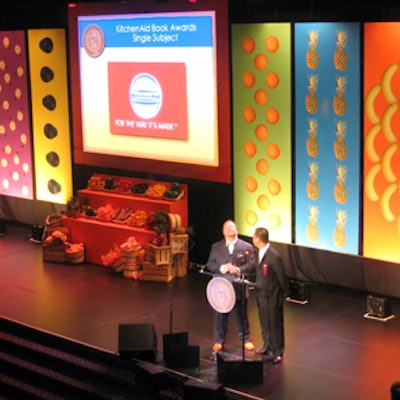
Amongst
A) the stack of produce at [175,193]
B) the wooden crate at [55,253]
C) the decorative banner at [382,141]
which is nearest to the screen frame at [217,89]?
the stack of produce at [175,193]

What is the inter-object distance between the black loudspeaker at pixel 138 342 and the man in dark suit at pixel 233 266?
2.14 feet

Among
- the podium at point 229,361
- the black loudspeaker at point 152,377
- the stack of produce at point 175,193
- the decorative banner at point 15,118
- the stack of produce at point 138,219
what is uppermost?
the decorative banner at point 15,118

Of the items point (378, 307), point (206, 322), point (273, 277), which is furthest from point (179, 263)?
point (273, 277)

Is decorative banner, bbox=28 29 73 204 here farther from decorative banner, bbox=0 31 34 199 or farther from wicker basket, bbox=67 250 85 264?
wicker basket, bbox=67 250 85 264

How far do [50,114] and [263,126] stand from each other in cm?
428

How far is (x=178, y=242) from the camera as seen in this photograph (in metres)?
12.4

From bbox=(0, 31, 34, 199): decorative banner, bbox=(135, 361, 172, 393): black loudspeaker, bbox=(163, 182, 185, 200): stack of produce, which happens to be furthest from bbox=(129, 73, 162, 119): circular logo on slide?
bbox=(135, 361, 172, 393): black loudspeaker

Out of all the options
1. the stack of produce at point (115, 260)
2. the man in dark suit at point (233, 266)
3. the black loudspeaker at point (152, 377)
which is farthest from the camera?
the stack of produce at point (115, 260)

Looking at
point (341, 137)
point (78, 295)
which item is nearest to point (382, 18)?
point (341, 137)

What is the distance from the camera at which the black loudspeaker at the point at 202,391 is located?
8609 mm

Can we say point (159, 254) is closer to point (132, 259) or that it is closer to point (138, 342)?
point (132, 259)

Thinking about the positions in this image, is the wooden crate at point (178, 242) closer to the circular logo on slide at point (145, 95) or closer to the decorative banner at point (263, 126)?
the decorative banner at point (263, 126)

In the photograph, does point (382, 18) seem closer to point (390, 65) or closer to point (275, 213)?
point (390, 65)

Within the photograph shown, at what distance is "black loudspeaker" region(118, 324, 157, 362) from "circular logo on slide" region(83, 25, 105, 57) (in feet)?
17.4
